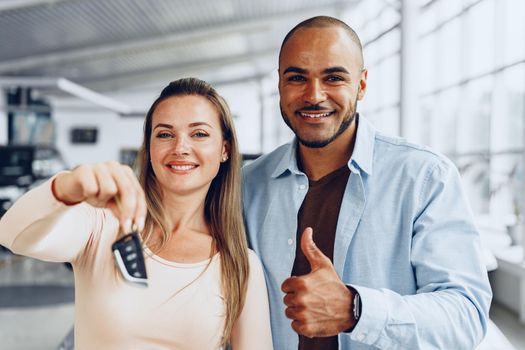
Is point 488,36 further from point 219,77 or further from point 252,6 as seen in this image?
point 219,77

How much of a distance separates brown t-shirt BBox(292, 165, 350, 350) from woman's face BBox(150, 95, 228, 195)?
297 millimetres

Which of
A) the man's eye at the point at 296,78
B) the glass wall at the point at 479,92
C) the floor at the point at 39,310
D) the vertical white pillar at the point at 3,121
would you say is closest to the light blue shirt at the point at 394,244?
the man's eye at the point at 296,78

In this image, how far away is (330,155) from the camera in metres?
1.77

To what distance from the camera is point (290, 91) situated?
5.58 ft

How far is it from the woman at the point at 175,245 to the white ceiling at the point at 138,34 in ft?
20.5

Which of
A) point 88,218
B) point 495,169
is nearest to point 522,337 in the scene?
point 88,218

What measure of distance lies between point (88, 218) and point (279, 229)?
547 mm

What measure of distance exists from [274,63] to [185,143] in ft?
48.1

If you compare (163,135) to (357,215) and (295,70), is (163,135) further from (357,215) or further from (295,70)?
(357,215)

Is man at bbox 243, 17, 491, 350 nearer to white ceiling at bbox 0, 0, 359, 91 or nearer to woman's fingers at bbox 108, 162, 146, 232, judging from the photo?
woman's fingers at bbox 108, 162, 146, 232

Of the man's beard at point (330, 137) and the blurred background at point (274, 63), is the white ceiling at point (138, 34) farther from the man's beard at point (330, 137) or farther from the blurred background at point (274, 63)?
the man's beard at point (330, 137)

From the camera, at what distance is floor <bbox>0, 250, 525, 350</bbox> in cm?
343

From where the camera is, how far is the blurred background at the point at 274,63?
192 inches

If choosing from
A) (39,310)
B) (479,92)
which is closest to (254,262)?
(39,310)
